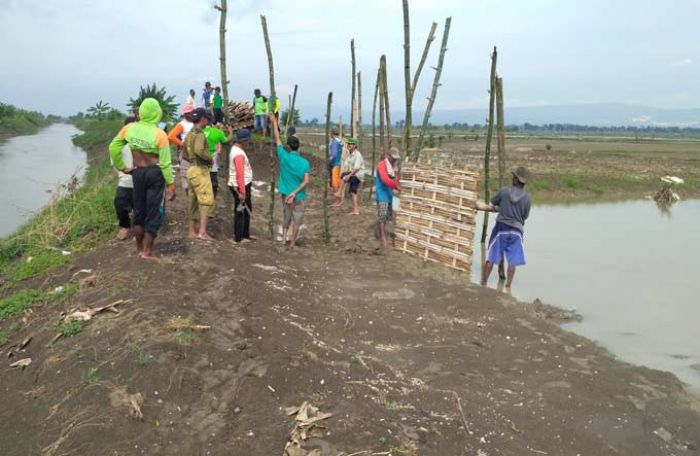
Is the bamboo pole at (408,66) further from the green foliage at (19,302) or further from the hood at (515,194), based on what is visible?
the green foliage at (19,302)

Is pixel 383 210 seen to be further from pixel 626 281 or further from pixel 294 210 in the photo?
pixel 626 281

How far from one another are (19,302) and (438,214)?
16.3 ft

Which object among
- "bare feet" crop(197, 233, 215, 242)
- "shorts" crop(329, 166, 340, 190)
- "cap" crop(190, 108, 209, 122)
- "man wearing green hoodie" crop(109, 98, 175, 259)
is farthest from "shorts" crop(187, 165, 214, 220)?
"shorts" crop(329, 166, 340, 190)

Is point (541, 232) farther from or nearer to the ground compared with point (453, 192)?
nearer to the ground

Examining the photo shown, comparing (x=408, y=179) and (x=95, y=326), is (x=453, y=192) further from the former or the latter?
(x=95, y=326)

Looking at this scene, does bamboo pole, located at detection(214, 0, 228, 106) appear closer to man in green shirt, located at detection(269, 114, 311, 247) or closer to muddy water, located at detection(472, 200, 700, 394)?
man in green shirt, located at detection(269, 114, 311, 247)

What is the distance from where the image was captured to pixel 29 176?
19.9 m

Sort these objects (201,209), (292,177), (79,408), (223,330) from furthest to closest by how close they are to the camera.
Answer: (292,177), (201,209), (223,330), (79,408)

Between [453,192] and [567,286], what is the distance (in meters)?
2.06

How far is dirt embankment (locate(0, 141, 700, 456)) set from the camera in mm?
3426

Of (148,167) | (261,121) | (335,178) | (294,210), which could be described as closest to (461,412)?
(148,167)

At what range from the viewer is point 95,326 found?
14.8 feet

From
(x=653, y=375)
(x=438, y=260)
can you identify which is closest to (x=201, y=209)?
(x=438, y=260)

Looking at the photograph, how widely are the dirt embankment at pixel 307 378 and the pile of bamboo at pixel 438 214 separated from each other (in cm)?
143
